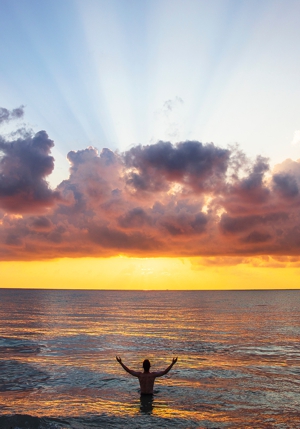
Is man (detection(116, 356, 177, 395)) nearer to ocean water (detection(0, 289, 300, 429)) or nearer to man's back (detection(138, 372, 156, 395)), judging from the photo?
man's back (detection(138, 372, 156, 395))

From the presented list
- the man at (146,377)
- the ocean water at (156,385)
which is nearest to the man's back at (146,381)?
the man at (146,377)

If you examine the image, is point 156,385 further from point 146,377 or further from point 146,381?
point 146,377

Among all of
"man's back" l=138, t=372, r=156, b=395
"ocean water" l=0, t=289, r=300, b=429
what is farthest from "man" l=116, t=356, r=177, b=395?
"ocean water" l=0, t=289, r=300, b=429

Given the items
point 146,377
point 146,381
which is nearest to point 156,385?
point 146,381

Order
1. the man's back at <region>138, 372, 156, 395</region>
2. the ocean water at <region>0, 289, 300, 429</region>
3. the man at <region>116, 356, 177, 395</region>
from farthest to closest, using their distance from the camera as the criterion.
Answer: the man's back at <region>138, 372, 156, 395</region> → the man at <region>116, 356, 177, 395</region> → the ocean water at <region>0, 289, 300, 429</region>

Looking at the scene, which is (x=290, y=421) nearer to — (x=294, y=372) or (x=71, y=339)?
(x=294, y=372)

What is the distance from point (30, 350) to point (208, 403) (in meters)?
24.9

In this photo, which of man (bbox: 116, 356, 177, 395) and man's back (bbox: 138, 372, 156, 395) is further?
man's back (bbox: 138, 372, 156, 395)

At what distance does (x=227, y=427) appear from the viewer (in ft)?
60.1

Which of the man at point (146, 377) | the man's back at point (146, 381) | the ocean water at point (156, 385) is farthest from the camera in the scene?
the man's back at point (146, 381)

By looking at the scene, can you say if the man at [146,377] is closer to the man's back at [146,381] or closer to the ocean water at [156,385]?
the man's back at [146,381]

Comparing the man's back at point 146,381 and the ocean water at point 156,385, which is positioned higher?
the man's back at point 146,381

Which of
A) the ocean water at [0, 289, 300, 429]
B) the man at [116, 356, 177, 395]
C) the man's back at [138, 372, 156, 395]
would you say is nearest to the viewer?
the ocean water at [0, 289, 300, 429]

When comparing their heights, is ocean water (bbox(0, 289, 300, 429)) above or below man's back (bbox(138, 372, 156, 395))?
below
